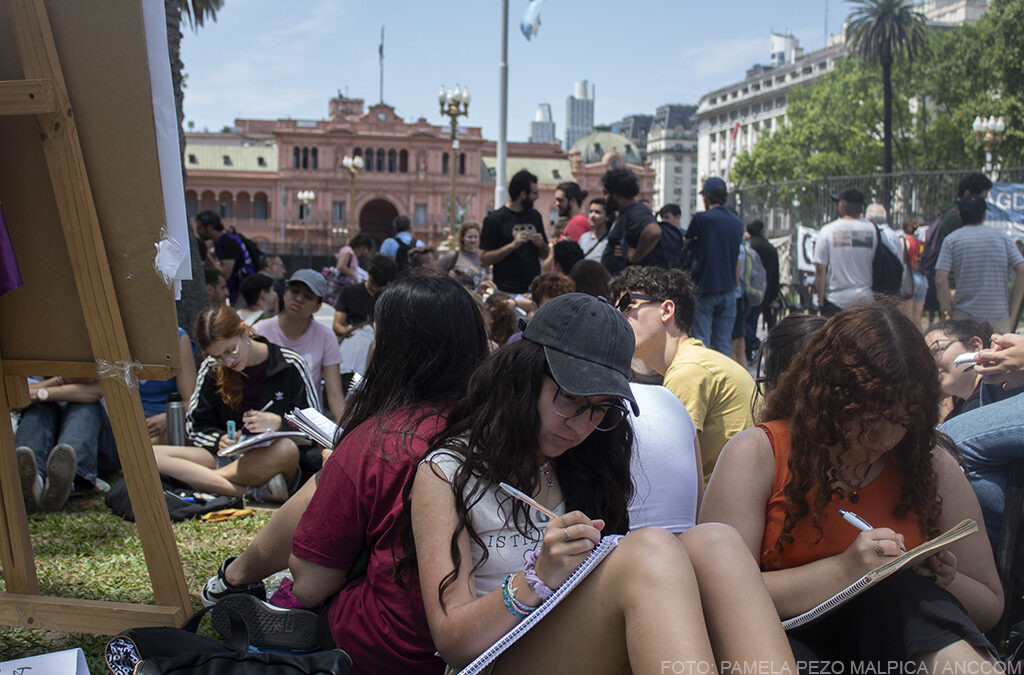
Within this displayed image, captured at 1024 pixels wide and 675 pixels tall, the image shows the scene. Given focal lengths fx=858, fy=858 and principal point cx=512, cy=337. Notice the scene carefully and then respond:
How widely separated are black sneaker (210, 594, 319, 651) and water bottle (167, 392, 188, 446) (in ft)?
10.3

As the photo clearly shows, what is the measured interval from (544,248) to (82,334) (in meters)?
5.30

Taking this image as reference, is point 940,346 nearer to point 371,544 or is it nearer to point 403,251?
point 371,544

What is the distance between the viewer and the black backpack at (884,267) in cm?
819

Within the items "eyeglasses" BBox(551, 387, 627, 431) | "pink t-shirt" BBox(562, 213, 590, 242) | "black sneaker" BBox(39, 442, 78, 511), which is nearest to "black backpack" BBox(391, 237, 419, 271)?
"pink t-shirt" BBox(562, 213, 590, 242)

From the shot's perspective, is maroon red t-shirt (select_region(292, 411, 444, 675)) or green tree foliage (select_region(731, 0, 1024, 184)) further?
green tree foliage (select_region(731, 0, 1024, 184))

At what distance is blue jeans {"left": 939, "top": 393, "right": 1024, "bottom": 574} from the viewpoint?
104 inches

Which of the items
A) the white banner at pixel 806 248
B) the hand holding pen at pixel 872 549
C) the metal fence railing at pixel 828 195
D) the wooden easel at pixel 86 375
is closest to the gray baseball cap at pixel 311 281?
the wooden easel at pixel 86 375

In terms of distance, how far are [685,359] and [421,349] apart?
136 cm

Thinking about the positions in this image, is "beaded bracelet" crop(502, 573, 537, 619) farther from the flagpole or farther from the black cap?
the flagpole

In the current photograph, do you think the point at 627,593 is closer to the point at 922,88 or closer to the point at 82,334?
the point at 82,334

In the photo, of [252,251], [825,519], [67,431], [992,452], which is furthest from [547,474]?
[252,251]

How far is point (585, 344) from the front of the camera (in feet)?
6.91

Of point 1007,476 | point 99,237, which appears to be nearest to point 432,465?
point 99,237

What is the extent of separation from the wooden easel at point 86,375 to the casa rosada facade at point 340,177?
67.5m
